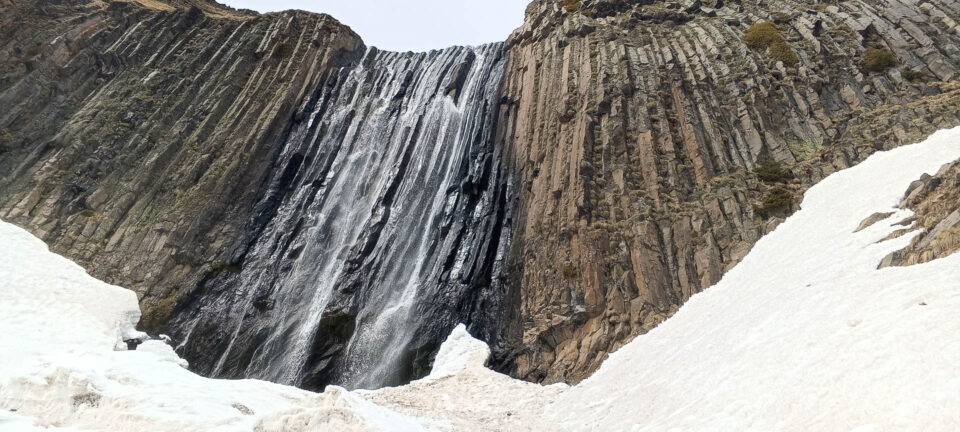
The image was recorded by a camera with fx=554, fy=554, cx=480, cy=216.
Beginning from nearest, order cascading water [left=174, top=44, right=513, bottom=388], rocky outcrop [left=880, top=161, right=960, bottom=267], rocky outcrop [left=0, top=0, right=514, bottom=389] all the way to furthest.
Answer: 1. rocky outcrop [left=880, top=161, right=960, bottom=267]
2. cascading water [left=174, top=44, right=513, bottom=388]
3. rocky outcrop [left=0, top=0, right=514, bottom=389]

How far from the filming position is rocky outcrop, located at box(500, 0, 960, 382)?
23391 millimetres

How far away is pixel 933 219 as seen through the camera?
12.9 m

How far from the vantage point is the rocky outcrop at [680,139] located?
2339 centimetres

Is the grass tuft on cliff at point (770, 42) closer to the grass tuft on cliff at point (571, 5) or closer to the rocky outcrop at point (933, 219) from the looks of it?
the grass tuft on cliff at point (571, 5)

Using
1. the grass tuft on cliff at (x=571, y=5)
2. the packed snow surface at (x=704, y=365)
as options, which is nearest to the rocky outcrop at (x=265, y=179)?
the packed snow surface at (x=704, y=365)

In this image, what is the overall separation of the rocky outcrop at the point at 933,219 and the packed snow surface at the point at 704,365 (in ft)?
1.76

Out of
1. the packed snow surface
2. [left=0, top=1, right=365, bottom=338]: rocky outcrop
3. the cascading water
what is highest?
[left=0, top=1, right=365, bottom=338]: rocky outcrop

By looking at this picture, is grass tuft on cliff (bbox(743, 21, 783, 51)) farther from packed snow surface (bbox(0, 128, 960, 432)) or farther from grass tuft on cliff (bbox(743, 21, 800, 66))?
packed snow surface (bbox(0, 128, 960, 432))

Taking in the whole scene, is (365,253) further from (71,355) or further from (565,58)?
(565,58)

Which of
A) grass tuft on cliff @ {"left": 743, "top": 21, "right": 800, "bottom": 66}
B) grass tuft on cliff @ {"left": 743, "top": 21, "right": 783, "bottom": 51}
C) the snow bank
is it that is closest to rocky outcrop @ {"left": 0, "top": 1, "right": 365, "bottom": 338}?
the snow bank

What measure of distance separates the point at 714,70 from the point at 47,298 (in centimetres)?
3510

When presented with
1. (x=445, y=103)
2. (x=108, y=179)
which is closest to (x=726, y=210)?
(x=445, y=103)

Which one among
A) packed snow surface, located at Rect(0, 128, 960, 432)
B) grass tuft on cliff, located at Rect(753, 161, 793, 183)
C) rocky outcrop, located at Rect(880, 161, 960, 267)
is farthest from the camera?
grass tuft on cliff, located at Rect(753, 161, 793, 183)

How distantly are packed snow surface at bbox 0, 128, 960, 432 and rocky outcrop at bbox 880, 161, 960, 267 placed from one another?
537 mm
